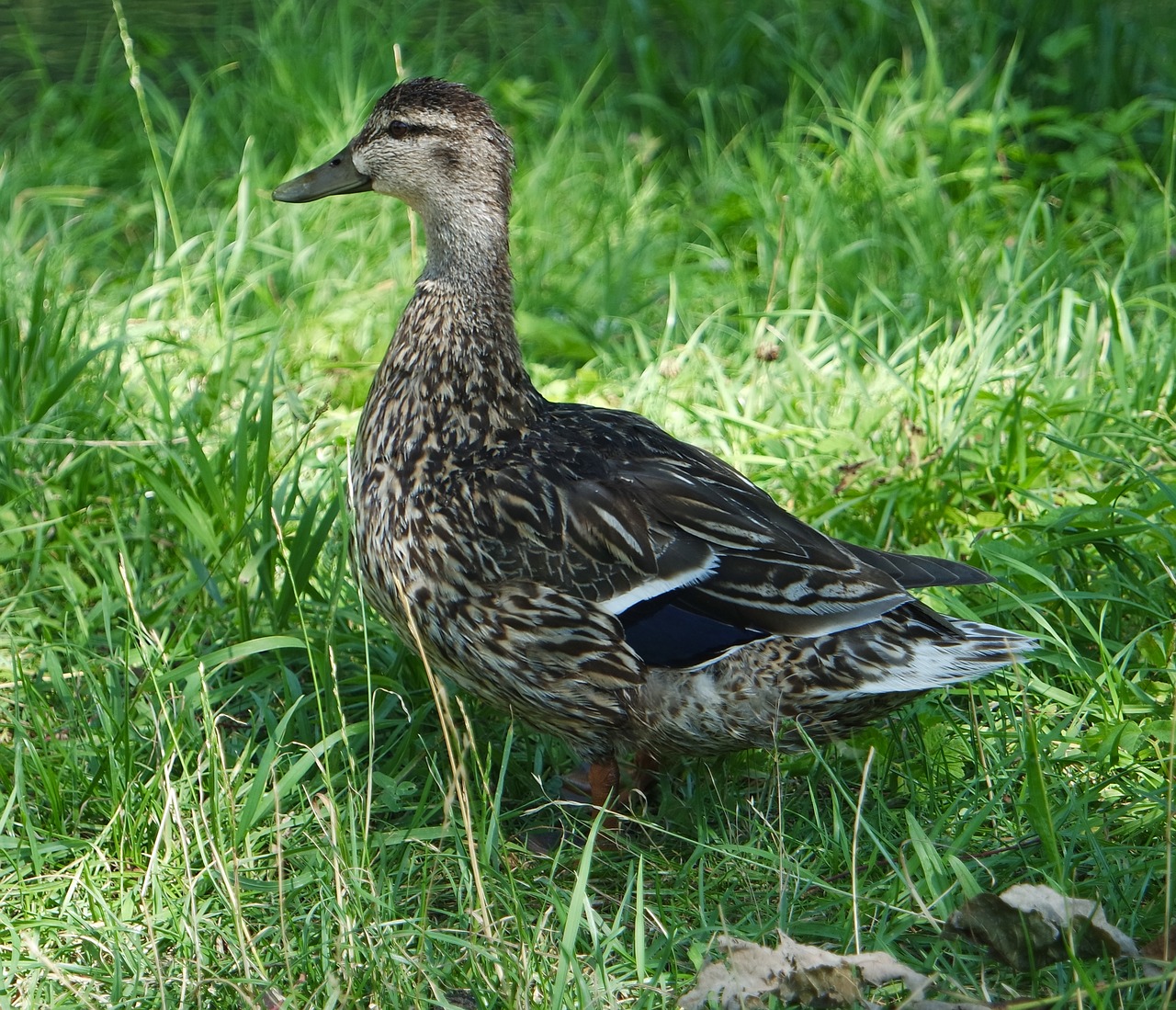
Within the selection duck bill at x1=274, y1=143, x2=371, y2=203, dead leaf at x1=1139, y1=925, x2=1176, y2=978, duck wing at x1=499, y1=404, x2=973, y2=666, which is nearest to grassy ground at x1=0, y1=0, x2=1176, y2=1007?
dead leaf at x1=1139, y1=925, x2=1176, y2=978

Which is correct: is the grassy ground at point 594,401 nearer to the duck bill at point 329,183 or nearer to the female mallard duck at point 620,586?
the female mallard duck at point 620,586

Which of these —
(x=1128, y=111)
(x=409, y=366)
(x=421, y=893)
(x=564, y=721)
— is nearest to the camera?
(x=421, y=893)

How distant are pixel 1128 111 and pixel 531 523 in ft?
12.4

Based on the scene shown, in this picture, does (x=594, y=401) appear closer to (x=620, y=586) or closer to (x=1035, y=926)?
(x=620, y=586)

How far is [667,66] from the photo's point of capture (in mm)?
6375

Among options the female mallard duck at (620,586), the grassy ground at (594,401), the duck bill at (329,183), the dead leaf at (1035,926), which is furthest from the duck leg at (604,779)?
the duck bill at (329,183)

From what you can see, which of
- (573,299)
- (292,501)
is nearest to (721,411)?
(573,299)

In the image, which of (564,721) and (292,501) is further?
(292,501)

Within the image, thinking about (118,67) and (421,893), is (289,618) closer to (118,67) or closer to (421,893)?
(421,893)

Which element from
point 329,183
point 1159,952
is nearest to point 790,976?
point 1159,952

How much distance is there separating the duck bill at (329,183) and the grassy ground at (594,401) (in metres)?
0.50

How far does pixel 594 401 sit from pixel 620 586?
6.17ft

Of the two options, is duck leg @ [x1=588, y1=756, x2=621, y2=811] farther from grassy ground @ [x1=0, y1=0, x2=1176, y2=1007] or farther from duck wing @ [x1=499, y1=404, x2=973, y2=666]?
duck wing @ [x1=499, y1=404, x2=973, y2=666]

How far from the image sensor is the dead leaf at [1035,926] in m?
2.19
